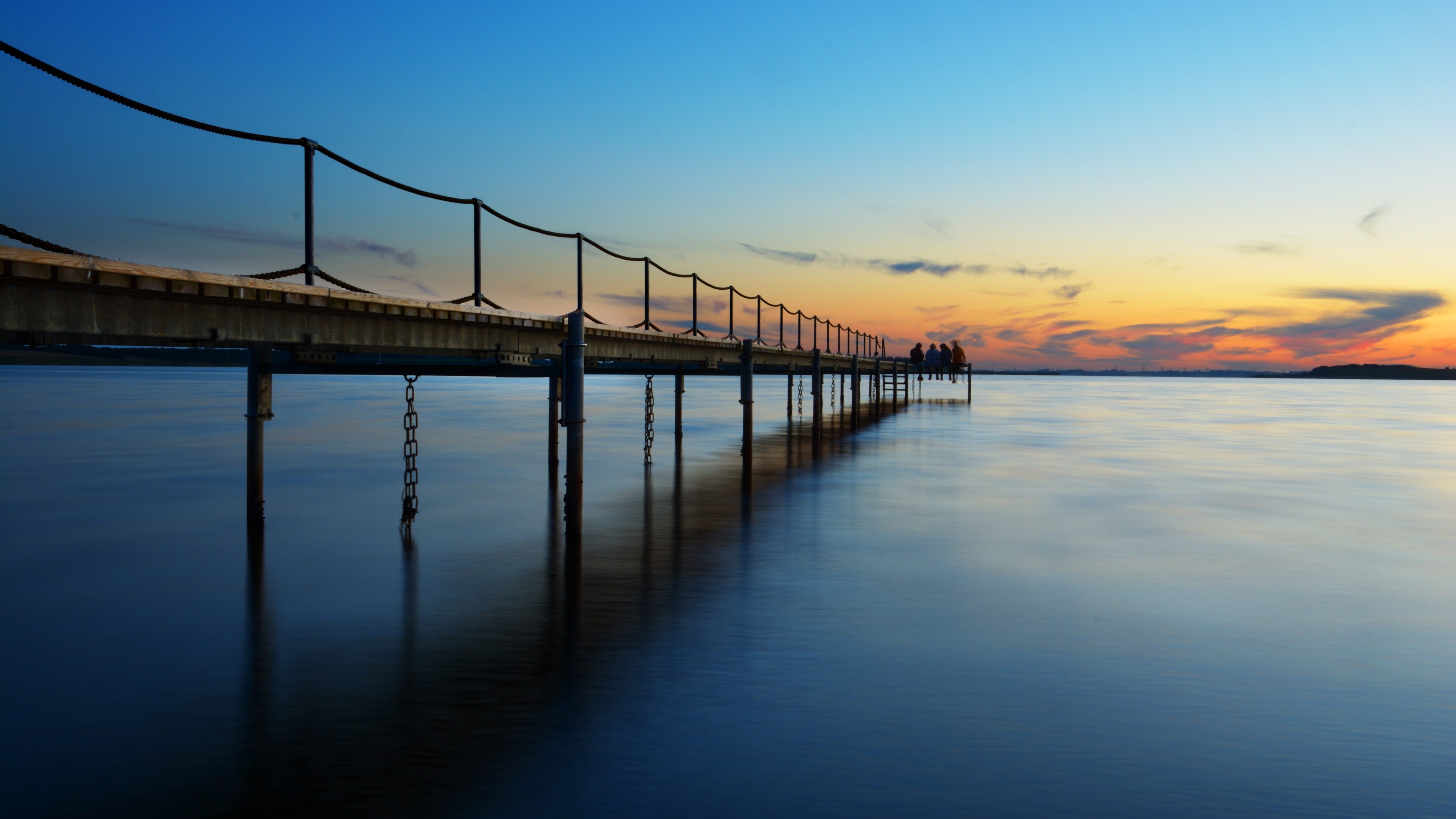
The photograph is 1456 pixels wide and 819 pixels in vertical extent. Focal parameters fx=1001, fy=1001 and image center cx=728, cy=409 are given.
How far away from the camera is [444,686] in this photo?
10391 mm

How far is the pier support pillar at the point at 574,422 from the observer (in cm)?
1738

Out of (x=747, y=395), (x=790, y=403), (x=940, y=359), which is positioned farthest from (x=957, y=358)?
(x=747, y=395)

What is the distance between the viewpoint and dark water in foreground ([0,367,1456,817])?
7988mm

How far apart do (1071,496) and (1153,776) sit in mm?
20977

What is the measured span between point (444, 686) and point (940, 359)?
111 m

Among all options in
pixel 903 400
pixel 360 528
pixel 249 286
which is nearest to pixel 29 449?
pixel 360 528

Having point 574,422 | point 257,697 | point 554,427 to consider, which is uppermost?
point 574,422

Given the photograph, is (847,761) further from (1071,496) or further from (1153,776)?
(1071,496)

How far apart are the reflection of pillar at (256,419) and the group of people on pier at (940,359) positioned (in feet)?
298

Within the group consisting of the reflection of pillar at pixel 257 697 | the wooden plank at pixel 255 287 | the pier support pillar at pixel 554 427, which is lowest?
the reflection of pillar at pixel 257 697

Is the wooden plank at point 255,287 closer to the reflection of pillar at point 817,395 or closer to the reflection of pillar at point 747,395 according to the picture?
the reflection of pillar at point 747,395

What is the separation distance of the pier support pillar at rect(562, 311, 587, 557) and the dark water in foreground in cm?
71

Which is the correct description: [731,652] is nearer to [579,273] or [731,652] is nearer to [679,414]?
[579,273]

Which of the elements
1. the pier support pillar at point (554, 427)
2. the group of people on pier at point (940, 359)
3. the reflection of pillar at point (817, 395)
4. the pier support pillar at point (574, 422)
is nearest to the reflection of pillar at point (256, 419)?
the pier support pillar at point (574, 422)
